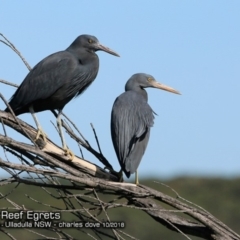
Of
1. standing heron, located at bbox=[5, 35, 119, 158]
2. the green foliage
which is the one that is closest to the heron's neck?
standing heron, located at bbox=[5, 35, 119, 158]

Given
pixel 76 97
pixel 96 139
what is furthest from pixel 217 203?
pixel 96 139

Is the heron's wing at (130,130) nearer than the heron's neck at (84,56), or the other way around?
the heron's wing at (130,130)

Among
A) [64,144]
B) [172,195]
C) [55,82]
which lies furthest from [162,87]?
[172,195]

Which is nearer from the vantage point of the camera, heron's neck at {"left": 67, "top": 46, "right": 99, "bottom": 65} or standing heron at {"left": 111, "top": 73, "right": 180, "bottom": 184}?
standing heron at {"left": 111, "top": 73, "right": 180, "bottom": 184}

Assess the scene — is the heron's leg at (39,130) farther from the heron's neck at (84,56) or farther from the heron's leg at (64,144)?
the heron's neck at (84,56)

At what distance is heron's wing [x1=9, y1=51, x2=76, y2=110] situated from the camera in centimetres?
625

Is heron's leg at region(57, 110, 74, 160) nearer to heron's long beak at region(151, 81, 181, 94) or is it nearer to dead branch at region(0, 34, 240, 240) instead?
dead branch at region(0, 34, 240, 240)

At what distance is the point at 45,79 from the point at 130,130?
3.05 ft

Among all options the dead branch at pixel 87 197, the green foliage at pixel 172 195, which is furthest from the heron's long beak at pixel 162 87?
the green foliage at pixel 172 195

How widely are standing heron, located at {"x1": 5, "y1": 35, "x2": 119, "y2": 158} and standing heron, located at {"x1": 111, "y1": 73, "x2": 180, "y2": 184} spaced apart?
38 centimetres

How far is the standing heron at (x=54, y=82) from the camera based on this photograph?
6.28 meters

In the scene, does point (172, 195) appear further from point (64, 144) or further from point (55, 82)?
point (64, 144)

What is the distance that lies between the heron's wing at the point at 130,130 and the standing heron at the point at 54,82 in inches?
16.2

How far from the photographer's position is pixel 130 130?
5.97 metres
